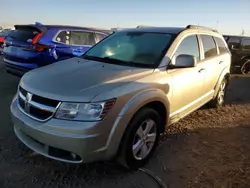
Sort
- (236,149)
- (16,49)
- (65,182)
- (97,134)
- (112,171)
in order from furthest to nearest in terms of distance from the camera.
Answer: (16,49) < (236,149) < (112,171) < (65,182) < (97,134)

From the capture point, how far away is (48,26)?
704cm

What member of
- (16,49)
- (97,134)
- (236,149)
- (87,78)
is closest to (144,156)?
(97,134)

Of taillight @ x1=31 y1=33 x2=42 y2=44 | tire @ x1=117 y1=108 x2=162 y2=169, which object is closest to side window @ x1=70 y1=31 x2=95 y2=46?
taillight @ x1=31 y1=33 x2=42 y2=44

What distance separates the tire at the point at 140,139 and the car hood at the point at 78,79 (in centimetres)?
46

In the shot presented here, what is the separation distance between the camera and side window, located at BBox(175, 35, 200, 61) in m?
4.15


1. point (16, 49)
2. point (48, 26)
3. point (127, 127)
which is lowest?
point (127, 127)

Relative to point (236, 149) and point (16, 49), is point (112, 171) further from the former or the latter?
point (16, 49)

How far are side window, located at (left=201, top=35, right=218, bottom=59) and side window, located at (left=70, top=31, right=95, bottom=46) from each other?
3.48 meters

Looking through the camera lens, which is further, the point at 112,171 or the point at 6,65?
the point at 6,65

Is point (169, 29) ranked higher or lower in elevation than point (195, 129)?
higher

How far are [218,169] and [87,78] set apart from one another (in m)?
2.00

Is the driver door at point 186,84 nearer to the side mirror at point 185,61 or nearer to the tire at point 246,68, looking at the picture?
the side mirror at point 185,61

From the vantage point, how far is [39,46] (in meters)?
6.46

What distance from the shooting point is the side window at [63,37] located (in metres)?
6.95
